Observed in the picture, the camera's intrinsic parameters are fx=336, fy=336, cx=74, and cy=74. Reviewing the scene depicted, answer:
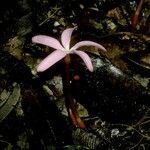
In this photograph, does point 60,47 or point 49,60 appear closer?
point 49,60

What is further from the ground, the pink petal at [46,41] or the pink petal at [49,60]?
the pink petal at [46,41]

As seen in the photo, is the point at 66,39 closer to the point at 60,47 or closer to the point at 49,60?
the point at 60,47

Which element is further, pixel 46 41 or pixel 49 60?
pixel 46 41

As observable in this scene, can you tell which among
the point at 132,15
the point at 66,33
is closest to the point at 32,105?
the point at 66,33

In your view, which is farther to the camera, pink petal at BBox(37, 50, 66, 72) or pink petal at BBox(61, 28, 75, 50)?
pink petal at BBox(61, 28, 75, 50)

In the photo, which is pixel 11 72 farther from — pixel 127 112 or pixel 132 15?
pixel 132 15

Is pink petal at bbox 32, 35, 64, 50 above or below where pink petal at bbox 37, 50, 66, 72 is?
above

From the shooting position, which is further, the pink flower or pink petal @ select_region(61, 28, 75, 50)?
pink petal @ select_region(61, 28, 75, 50)

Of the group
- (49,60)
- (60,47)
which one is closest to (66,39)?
(60,47)
